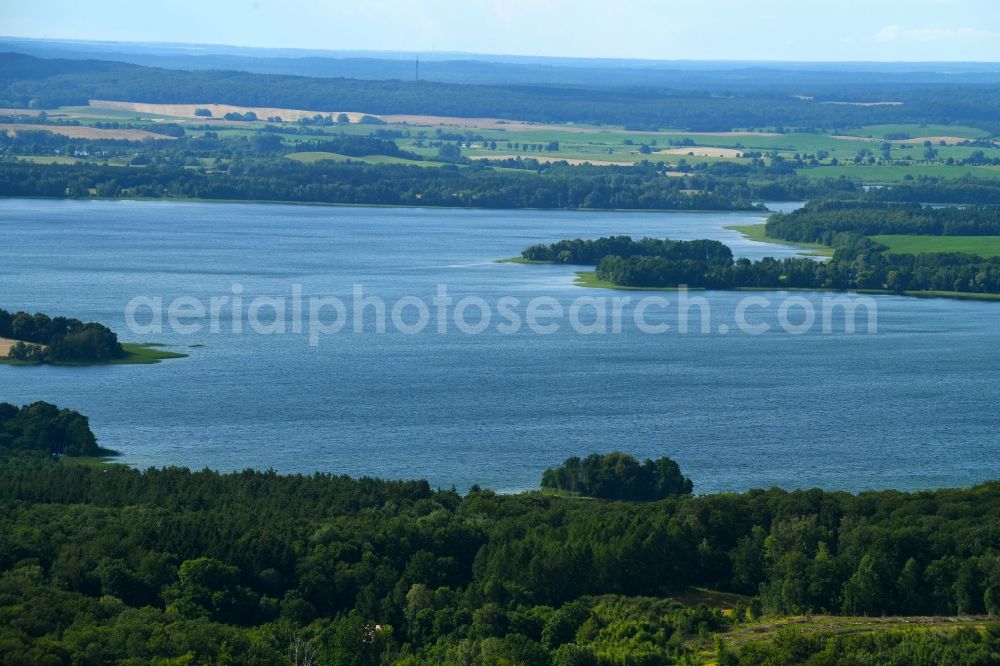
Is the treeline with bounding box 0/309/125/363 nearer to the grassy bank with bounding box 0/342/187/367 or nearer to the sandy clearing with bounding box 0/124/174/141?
the grassy bank with bounding box 0/342/187/367

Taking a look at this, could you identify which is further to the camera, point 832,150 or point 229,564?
point 832,150

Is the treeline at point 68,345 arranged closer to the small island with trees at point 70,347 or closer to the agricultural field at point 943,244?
the small island with trees at point 70,347

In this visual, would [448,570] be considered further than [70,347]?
No

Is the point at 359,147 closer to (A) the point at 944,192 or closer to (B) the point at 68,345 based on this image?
(A) the point at 944,192

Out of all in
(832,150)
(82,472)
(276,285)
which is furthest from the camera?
(832,150)

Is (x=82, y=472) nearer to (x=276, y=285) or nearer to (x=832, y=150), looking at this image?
(x=276, y=285)

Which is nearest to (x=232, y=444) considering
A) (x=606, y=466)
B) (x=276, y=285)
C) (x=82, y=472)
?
(x=82, y=472)

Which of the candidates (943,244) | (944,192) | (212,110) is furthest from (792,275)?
(212,110)

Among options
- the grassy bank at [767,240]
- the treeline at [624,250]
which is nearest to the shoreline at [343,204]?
the grassy bank at [767,240]
